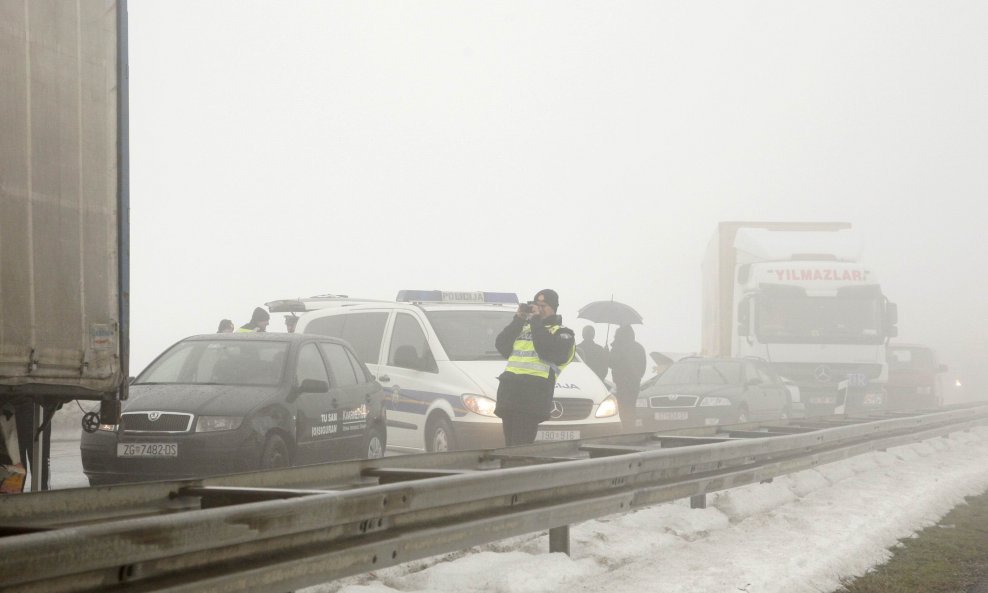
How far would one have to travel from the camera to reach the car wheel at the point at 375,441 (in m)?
12.1

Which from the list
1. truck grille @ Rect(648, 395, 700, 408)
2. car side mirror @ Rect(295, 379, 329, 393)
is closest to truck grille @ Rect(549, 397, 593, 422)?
car side mirror @ Rect(295, 379, 329, 393)

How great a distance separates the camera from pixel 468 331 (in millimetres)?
14414

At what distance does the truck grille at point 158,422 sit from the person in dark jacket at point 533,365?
2.70m

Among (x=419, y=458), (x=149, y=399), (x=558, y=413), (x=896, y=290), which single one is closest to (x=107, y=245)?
(x=419, y=458)

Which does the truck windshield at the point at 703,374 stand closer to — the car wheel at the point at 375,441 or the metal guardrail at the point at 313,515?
the car wheel at the point at 375,441

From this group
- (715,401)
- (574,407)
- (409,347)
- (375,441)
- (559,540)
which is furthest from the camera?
(715,401)

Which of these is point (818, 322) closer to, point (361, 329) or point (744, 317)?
point (744, 317)

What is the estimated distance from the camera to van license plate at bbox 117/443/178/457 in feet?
32.1

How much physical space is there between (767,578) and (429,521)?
2.06 metres

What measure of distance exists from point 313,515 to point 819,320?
21.1 metres

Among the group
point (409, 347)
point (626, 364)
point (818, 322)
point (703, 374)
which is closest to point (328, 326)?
point (409, 347)

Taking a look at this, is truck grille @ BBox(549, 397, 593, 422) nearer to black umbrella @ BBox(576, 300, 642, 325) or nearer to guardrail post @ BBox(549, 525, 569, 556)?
guardrail post @ BBox(549, 525, 569, 556)

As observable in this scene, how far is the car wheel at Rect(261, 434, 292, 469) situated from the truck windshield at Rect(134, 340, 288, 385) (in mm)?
675

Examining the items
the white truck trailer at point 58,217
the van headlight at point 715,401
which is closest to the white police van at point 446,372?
the van headlight at point 715,401
